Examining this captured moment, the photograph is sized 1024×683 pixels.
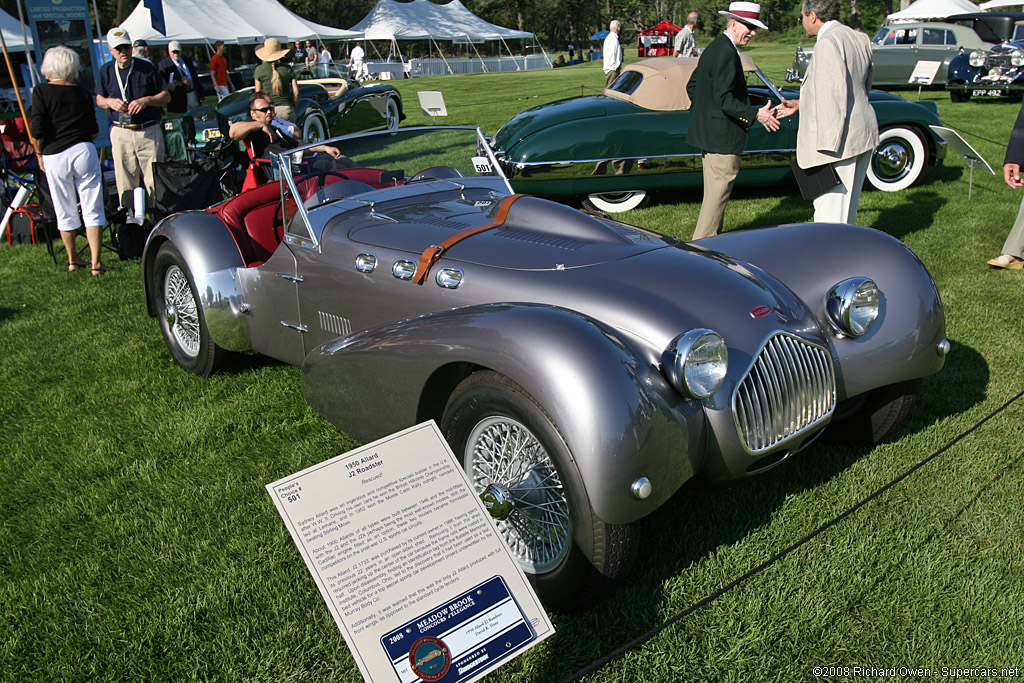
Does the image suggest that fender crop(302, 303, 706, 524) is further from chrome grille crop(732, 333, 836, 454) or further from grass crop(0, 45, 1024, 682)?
grass crop(0, 45, 1024, 682)

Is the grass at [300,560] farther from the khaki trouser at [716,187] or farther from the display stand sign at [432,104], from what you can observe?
the display stand sign at [432,104]

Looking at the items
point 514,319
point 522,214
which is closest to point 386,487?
point 514,319

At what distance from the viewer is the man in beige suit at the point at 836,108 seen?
5.44m

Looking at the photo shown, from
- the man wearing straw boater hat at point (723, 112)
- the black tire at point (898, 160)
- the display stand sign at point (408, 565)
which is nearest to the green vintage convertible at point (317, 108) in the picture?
the man wearing straw boater hat at point (723, 112)

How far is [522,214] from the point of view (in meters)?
3.68

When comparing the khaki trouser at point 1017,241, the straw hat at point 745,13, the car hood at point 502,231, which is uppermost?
the straw hat at point 745,13

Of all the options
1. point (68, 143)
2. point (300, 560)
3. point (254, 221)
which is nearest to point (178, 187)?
point (68, 143)

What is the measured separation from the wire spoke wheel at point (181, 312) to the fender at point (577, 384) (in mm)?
2204

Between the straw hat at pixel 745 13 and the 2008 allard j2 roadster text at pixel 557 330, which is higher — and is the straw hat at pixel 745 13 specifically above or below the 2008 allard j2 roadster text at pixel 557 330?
above

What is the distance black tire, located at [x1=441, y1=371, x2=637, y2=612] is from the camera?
2.45 metres

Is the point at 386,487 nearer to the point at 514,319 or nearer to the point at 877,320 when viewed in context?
the point at 514,319

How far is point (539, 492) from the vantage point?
105 inches

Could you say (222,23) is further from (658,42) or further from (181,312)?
(181,312)

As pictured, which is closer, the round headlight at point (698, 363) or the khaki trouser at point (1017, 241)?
the round headlight at point (698, 363)
